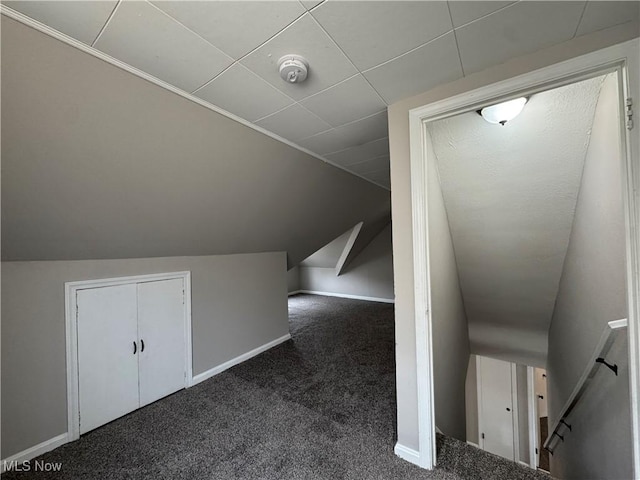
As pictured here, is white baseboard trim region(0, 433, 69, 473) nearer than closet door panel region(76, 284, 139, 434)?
Yes

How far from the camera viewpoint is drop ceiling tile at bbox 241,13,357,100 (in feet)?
3.56

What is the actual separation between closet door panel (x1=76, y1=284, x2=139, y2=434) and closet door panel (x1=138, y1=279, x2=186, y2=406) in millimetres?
68

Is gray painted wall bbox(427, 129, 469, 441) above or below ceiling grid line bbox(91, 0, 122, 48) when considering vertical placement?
below

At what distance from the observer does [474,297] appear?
339 cm

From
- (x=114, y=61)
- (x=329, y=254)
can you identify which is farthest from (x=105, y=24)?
(x=329, y=254)

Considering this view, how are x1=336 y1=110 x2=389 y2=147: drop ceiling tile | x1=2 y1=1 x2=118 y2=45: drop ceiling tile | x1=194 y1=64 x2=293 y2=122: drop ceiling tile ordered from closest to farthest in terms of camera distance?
x1=2 y1=1 x2=118 y2=45: drop ceiling tile < x1=194 y1=64 x2=293 y2=122: drop ceiling tile < x1=336 y1=110 x2=389 y2=147: drop ceiling tile

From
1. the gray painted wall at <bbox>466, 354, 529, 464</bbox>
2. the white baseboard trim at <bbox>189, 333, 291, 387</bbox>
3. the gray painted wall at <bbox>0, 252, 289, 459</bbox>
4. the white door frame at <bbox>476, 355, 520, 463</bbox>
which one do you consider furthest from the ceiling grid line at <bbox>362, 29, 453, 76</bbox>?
the white door frame at <bbox>476, 355, 520, 463</bbox>

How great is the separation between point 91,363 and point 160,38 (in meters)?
2.39

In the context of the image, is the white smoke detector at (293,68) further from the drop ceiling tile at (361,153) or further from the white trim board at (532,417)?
the white trim board at (532,417)

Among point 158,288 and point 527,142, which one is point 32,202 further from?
point 527,142

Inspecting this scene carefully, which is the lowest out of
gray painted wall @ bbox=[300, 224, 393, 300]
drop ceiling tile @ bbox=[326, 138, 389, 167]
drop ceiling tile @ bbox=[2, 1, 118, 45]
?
gray painted wall @ bbox=[300, 224, 393, 300]

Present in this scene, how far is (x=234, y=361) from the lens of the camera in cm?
316

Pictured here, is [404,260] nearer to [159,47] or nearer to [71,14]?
[159,47]

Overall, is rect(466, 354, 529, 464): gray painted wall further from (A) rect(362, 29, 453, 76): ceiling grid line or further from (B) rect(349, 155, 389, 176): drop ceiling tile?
(A) rect(362, 29, 453, 76): ceiling grid line
